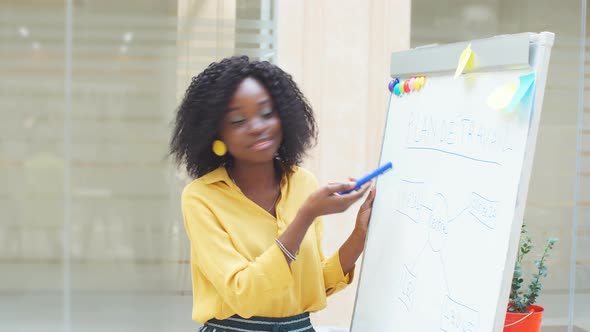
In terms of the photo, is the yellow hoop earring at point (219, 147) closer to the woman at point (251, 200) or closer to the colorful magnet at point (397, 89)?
the woman at point (251, 200)

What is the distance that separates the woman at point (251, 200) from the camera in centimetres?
211

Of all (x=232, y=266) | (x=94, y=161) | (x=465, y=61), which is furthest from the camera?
(x=94, y=161)

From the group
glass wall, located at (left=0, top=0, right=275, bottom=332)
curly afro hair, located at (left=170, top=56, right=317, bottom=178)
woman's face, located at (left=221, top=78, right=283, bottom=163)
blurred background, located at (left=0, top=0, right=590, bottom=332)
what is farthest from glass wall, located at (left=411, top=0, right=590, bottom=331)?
woman's face, located at (left=221, top=78, right=283, bottom=163)

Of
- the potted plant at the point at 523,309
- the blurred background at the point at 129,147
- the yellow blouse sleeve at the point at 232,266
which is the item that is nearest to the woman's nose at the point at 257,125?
the yellow blouse sleeve at the point at 232,266

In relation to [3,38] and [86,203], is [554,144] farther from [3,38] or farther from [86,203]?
[3,38]

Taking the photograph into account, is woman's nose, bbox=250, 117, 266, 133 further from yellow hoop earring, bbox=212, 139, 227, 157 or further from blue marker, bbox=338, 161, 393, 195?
blue marker, bbox=338, 161, 393, 195

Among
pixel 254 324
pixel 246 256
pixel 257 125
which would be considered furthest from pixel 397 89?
pixel 254 324

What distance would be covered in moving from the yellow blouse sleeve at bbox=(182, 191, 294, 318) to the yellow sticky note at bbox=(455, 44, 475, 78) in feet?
1.88

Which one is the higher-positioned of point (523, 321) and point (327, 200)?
point (327, 200)

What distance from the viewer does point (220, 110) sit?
7.27 ft

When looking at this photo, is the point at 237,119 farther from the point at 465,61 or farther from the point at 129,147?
the point at 129,147

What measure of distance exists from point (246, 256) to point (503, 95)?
29.4 inches

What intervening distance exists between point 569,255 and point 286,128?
3.31m

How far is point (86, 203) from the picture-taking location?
5109mm
